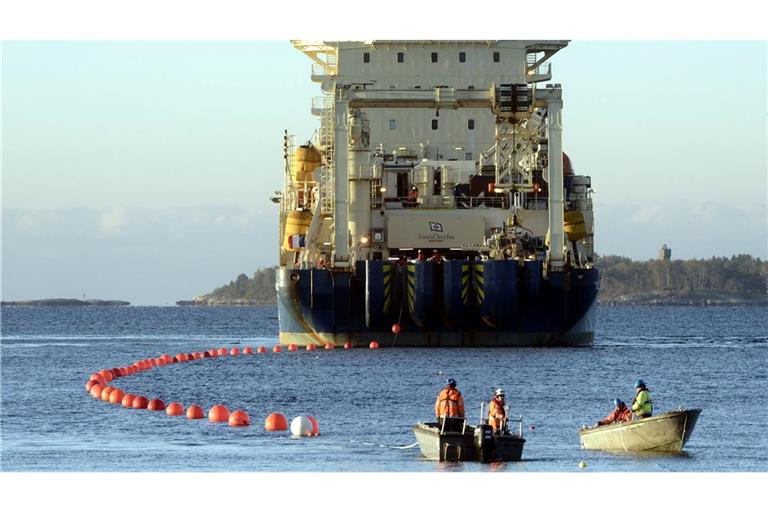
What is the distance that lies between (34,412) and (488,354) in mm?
23572

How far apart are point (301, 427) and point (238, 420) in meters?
3.54

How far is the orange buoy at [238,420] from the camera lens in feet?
146

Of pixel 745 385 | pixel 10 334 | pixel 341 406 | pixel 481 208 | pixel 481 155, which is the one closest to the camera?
pixel 341 406

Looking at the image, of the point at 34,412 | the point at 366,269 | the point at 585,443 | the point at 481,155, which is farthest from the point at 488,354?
the point at 585,443

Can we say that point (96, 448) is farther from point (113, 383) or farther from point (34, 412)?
point (113, 383)

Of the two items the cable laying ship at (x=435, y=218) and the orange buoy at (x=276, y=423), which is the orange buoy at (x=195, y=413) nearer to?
the orange buoy at (x=276, y=423)

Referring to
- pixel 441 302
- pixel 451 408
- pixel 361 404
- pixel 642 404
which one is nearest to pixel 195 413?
pixel 361 404

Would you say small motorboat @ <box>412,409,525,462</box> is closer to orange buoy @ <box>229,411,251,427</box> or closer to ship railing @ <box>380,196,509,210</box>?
orange buoy @ <box>229,411,251,427</box>

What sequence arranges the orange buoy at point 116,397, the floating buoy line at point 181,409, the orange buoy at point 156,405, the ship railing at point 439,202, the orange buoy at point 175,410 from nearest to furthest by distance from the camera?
the floating buoy line at point 181,409
the orange buoy at point 175,410
the orange buoy at point 156,405
the orange buoy at point 116,397
the ship railing at point 439,202

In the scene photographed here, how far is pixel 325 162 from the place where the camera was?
79625 mm

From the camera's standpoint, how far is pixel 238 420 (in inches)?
1761

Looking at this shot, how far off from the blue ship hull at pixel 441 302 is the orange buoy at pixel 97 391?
16823 millimetres

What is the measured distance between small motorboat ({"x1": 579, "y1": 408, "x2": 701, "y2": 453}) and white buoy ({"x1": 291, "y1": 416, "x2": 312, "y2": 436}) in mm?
8206

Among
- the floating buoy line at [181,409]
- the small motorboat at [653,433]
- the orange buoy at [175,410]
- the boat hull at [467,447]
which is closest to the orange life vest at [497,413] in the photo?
the boat hull at [467,447]
